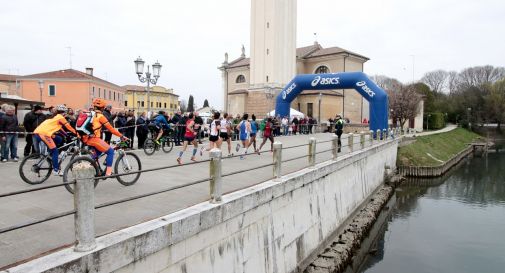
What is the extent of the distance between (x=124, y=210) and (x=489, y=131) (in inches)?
3104

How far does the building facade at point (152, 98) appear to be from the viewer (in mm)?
86062

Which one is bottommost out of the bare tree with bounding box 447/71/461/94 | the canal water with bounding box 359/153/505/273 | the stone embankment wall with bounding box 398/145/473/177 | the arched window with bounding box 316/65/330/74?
the canal water with bounding box 359/153/505/273

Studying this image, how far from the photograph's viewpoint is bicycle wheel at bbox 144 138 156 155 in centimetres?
1261

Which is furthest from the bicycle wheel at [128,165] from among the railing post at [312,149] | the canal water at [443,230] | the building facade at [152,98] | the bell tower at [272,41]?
the building facade at [152,98]

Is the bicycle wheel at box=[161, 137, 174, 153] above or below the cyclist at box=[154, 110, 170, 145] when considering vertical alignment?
below

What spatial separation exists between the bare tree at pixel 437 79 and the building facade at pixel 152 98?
62.0 m

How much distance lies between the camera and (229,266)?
5.96 meters

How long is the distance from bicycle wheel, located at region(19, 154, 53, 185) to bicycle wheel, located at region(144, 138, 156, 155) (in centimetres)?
503

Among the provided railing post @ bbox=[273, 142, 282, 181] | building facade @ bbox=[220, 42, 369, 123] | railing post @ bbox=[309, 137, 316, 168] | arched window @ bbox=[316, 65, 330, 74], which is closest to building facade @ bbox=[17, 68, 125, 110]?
building facade @ bbox=[220, 42, 369, 123]

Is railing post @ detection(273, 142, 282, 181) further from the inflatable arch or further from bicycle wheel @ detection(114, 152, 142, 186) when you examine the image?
the inflatable arch

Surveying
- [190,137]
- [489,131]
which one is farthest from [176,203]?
Answer: [489,131]

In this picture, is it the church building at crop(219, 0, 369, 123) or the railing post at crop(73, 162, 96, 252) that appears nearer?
the railing post at crop(73, 162, 96, 252)

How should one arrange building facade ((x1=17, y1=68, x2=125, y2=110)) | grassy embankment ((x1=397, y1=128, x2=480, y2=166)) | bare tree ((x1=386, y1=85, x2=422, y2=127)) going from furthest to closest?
bare tree ((x1=386, y1=85, x2=422, y2=127)) → building facade ((x1=17, y1=68, x2=125, y2=110)) → grassy embankment ((x1=397, y1=128, x2=480, y2=166))

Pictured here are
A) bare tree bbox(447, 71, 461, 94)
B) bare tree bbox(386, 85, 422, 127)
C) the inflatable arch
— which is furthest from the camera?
bare tree bbox(447, 71, 461, 94)
